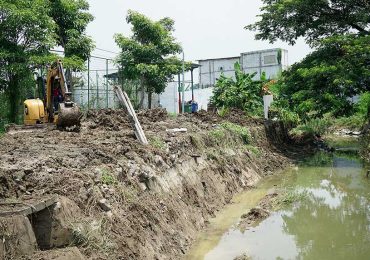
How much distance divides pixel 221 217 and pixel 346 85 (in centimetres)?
942

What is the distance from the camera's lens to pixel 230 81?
87.4 ft

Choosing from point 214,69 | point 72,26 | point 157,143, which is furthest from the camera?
point 214,69

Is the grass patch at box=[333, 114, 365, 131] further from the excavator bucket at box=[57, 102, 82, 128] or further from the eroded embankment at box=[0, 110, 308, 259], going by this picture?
the excavator bucket at box=[57, 102, 82, 128]

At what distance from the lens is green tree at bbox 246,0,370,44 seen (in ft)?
64.7

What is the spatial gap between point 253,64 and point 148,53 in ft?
76.3

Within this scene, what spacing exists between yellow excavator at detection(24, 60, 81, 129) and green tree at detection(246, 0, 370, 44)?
11.1 metres

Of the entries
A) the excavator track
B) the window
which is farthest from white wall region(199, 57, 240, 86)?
the excavator track

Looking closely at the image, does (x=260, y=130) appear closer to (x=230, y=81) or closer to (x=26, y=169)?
(x=230, y=81)

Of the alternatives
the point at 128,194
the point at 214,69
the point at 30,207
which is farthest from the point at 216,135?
the point at 214,69

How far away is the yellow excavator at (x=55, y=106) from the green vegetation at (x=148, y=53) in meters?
11.5

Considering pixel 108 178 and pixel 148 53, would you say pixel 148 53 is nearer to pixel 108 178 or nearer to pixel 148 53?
pixel 148 53

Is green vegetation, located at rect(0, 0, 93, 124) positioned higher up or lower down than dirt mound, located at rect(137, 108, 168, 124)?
higher up

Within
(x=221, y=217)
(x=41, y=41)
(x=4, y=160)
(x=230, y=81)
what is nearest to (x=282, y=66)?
(x=230, y=81)

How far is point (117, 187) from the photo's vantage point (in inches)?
296
